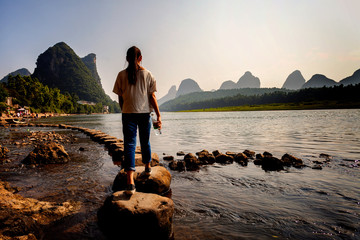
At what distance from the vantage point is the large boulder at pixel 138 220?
138 inches

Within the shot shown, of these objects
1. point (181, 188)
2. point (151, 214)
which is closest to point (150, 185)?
point (181, 188)

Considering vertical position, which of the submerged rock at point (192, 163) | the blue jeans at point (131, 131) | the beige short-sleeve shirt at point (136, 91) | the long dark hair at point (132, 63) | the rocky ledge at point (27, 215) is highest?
the long dark hair at point (132, 63)

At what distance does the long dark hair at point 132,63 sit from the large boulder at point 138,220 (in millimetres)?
2714

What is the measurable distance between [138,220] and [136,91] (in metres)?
2.77

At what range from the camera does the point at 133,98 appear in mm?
4598

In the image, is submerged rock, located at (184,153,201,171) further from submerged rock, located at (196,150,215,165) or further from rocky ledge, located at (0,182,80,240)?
rocky ledge, located at (0,182,80,240)

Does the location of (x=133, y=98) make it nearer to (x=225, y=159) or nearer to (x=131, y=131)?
(x=131, y=131)

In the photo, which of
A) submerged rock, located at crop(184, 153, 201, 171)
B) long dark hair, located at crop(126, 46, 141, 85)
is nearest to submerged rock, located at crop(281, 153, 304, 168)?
submerged rock, located at crop(184, 153, 201, 171)

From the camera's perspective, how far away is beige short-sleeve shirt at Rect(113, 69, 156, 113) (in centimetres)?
459

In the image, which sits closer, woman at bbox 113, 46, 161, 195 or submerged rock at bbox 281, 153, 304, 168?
woman at bbox 113, 46, 161, 195

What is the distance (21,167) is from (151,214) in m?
8.28

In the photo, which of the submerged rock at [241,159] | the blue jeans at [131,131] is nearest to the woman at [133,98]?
the blue jeans at [131,131]

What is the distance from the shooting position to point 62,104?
124m

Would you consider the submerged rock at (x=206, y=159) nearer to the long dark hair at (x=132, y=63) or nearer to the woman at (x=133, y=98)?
the woman at (x=133, y=98)
